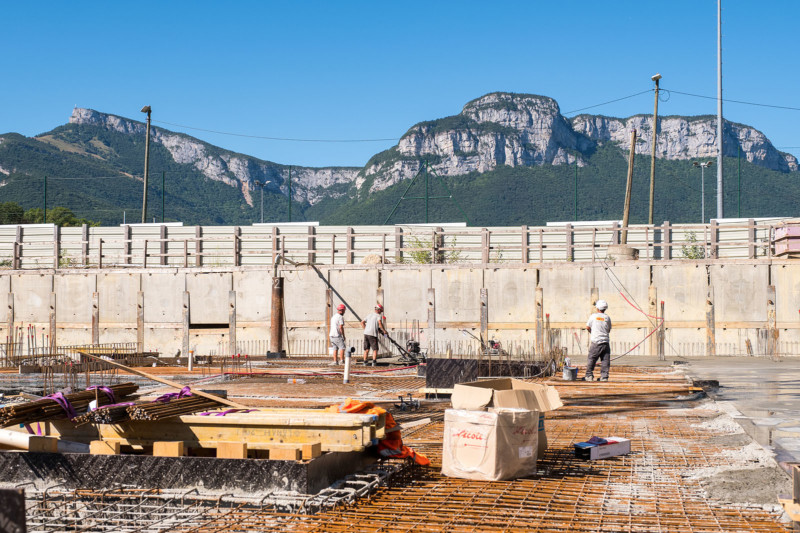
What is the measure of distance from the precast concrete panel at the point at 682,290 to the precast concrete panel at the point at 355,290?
905cm

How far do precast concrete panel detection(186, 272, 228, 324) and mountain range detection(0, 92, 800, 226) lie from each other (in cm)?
3446

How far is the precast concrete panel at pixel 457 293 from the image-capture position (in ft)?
88.3

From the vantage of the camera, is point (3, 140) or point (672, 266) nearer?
point (672, 266)

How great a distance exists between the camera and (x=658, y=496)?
20.5ft

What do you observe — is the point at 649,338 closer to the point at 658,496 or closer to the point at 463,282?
the point at 463,282

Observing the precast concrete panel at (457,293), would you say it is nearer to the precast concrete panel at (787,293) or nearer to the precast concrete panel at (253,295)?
the precast concrete panel at (253,295)

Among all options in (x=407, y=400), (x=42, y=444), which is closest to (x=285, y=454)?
(x=42, y=444)

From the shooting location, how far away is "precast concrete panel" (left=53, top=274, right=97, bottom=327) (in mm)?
29344

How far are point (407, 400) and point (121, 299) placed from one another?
62.8 feet

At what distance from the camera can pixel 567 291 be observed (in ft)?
86.3

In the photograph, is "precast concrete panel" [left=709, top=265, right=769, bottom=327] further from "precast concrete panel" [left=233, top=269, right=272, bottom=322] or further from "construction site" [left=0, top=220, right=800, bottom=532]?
"precast concrete panel" [left=233, top=269, right=272, bottom=322]

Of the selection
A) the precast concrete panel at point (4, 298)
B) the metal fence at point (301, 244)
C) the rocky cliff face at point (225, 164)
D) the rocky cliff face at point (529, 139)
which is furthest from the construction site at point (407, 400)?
the rocky cliff face at point (225, 164)

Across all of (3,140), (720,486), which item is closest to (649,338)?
(720,486)

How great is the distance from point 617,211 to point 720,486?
77.3m
